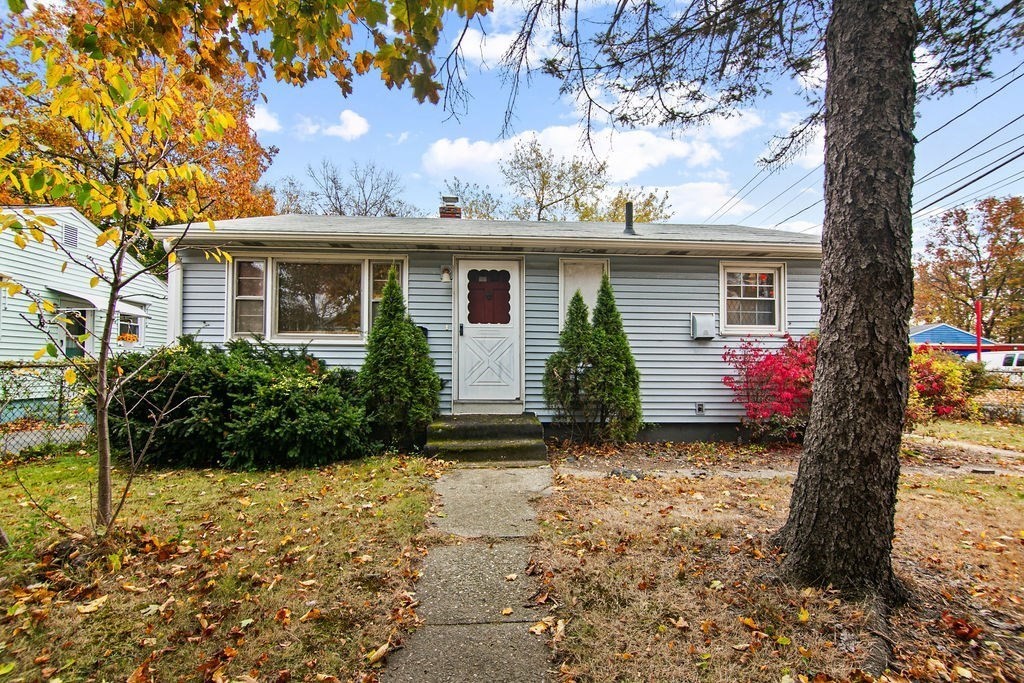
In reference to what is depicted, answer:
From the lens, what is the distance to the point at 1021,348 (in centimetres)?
2562

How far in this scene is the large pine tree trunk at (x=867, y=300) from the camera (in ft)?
7.63

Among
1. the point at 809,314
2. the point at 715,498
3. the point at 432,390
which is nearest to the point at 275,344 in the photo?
the point at 432,390

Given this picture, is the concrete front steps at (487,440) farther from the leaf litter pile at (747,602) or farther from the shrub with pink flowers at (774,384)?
the shrub with pink flowers at (774,384)

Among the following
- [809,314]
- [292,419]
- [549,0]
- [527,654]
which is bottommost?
[527,654]

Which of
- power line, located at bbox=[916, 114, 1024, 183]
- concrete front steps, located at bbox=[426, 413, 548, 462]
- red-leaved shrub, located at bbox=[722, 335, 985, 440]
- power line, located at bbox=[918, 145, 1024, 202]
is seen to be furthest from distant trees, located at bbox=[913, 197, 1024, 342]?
concrete front steps, located at bbox=[426, 413, 548, 462]

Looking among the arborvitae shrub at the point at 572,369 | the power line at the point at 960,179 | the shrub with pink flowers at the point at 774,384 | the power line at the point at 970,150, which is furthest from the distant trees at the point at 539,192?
the arborvitae shrub at the point at 572,369

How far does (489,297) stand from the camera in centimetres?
700

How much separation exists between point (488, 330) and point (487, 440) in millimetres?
1706

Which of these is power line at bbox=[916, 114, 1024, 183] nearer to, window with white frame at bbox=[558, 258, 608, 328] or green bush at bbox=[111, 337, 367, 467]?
window with white frame at bbox=[558, 258, 608, 328]

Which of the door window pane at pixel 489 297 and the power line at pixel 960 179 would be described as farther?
the power line at pixel 960 179

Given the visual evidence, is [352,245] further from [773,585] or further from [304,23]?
[773,585]

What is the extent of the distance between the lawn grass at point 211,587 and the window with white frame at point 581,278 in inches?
157

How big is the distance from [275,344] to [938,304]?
39.3 metres

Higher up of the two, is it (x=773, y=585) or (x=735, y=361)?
(x=735, y=361)
